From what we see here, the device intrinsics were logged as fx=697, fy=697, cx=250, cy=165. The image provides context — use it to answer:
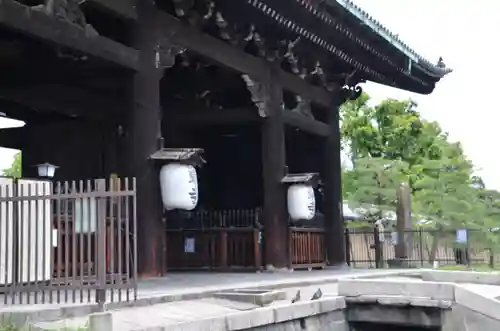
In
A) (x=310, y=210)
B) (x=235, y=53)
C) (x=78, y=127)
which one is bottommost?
(x=310, y=210)

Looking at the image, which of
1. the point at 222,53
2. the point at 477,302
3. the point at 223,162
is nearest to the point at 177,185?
the point at 222,53

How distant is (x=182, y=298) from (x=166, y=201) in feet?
10.2

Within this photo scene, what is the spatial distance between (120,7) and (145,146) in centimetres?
213

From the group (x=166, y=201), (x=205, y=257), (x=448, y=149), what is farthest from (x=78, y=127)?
(x=448, y=149)

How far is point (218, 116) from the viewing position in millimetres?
15602

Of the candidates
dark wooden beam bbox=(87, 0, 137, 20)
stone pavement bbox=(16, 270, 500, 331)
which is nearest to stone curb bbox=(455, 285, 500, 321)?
stone pavement bbox=(16, 270, 500, 331)

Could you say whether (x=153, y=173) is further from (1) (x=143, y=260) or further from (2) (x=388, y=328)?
(2) (x=388, y=328)

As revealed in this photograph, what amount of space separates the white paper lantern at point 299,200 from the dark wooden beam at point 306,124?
162cm

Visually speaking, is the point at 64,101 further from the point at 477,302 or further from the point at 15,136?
the point at 477,302

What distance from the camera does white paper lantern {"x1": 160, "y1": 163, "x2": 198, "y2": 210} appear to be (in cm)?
1106

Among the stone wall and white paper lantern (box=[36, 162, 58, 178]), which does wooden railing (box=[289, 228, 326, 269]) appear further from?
the stone wall

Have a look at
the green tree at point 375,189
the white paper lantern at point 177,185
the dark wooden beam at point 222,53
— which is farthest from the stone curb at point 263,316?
the green tree at point 375,189

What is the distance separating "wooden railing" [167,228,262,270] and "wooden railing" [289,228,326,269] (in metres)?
0.94

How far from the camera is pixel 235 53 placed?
13875mm
